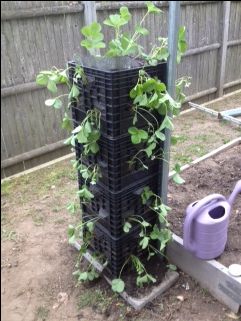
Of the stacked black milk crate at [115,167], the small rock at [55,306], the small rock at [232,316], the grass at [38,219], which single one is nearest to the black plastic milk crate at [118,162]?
the stacked black milk crate at [115,167]

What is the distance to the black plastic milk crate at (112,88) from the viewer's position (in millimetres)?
1514

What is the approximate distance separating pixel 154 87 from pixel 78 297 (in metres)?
1.36

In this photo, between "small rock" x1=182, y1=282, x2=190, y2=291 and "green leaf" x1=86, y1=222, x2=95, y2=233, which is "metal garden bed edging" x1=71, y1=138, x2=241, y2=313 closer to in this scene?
"small rock" x1=182, y1=282, x2=190, y2=291

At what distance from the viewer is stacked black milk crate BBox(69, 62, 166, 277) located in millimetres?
1563

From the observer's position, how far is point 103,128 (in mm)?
1674

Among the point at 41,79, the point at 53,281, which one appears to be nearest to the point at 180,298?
the point at 53,281

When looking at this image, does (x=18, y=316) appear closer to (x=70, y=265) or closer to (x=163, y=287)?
(x=70, y=265)

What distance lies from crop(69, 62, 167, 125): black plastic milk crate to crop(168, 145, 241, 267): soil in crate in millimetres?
1098

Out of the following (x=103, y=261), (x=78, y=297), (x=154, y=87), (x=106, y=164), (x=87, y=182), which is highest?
(x=154, y=87)

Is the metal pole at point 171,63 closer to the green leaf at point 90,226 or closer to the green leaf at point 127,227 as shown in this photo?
the green leaf at point 127,227

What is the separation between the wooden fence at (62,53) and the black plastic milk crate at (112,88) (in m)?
0.24

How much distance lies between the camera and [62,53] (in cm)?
334

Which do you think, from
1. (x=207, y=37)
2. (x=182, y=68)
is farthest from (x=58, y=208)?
(x=207, y=37)

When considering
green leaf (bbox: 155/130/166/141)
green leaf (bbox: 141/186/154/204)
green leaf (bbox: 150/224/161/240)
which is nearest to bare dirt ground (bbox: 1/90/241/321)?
green leaf (bbox: 150/224/161/240)
